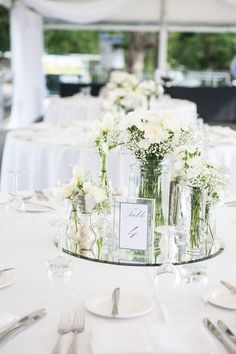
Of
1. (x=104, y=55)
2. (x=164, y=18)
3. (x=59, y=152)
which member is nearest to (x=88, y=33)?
(x=104, y=55)

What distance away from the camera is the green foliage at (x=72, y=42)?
19156mm

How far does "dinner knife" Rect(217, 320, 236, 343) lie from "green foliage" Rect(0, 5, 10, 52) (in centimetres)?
943

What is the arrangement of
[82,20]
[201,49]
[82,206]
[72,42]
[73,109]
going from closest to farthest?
[82,206] → [73,109] → [82,20] → [201,49] → [72,42]

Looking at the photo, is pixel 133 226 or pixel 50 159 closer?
pixel 133 226

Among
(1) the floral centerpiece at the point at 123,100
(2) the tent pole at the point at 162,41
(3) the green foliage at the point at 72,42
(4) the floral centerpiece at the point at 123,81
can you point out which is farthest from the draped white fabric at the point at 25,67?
(3) the green foliage at the point at 72,42

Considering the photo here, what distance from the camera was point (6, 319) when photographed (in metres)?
1.30

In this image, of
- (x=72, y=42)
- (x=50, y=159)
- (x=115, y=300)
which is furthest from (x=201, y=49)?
(x=115, y=300)

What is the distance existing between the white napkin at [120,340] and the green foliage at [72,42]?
59.1 ft

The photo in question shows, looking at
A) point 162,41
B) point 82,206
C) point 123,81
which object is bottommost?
point 82,206

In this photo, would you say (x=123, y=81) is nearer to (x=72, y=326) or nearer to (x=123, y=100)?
(x=123, y=100)

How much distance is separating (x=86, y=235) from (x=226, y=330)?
0.73 meters

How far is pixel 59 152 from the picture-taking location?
158 inches

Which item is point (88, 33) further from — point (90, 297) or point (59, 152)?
point (90, 297)

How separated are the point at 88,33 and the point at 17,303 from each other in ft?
67.3
